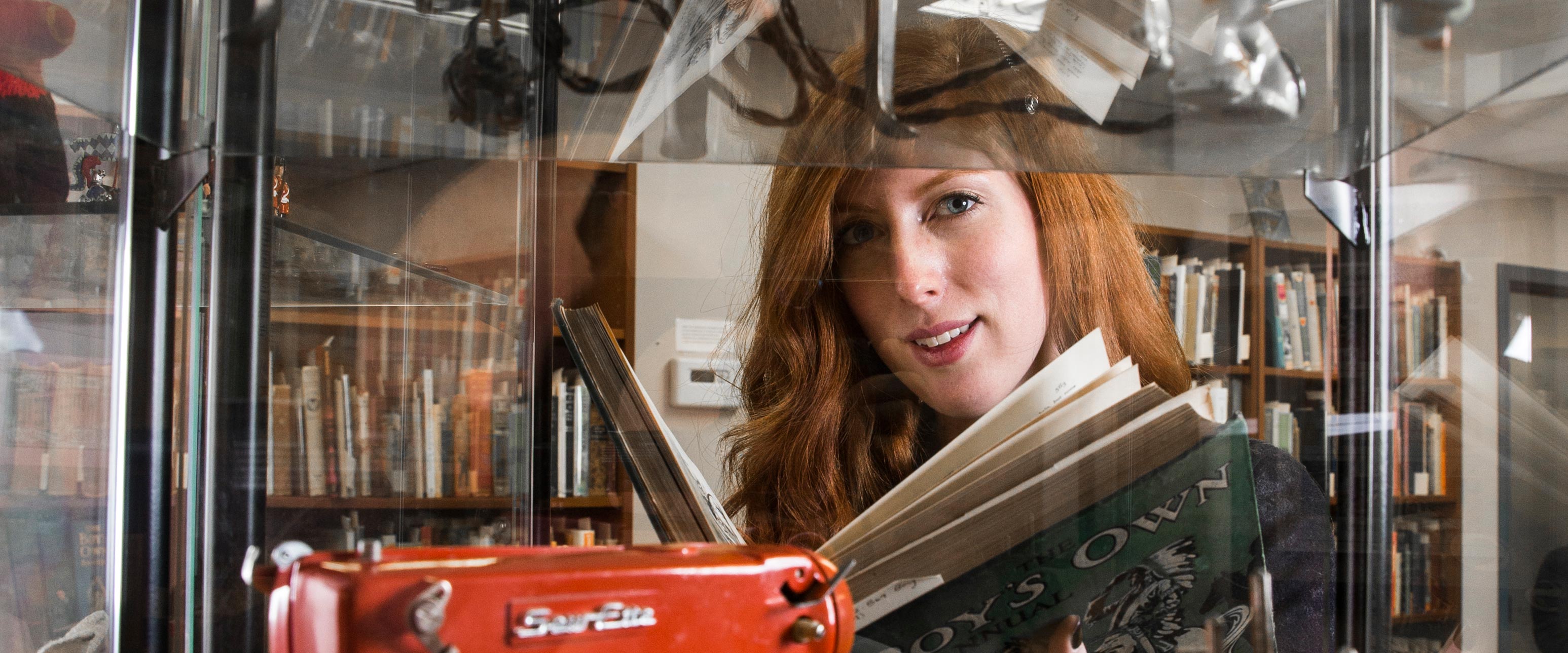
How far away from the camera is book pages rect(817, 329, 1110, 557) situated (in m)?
0.63

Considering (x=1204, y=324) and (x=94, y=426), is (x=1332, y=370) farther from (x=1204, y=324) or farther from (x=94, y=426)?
(x=94, y=426)

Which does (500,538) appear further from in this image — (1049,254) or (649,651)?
(1049,254)

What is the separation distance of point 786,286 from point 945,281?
11 cm

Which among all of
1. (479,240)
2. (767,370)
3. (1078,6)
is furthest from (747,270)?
(1078,6)

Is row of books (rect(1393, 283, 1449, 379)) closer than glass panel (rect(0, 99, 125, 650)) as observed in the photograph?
No

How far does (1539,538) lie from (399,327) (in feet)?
2.79

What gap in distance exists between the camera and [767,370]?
0.66m

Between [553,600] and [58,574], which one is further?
[58,574]

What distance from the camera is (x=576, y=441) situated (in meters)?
0.64

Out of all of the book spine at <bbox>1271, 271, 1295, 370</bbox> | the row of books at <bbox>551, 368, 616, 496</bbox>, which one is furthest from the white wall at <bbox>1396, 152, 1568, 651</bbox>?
the row of books at <bbox>551, 368, 616, 496</bbox>

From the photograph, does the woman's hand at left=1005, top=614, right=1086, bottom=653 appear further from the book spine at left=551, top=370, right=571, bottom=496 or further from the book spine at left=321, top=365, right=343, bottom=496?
the book spine at left=321, top=365, right=343, bottom=496

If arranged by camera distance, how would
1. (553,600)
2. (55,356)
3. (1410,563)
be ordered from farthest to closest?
(1410,563), (55,356), (553,600)

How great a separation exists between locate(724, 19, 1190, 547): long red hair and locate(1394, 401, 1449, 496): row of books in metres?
0.18

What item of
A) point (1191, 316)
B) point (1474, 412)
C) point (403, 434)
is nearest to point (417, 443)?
point (403, 434)
